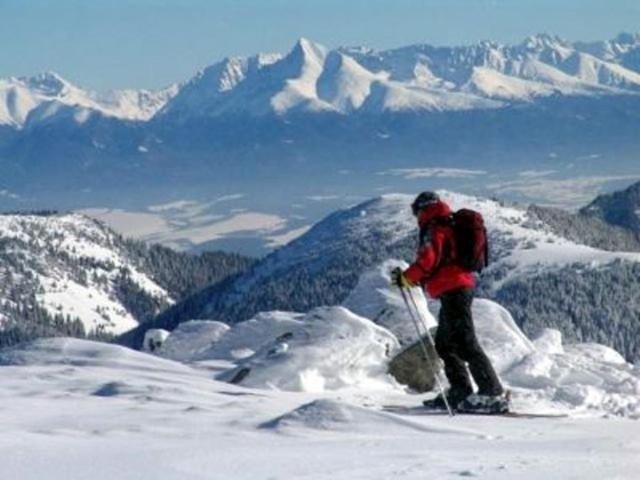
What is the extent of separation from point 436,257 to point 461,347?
1849 mm

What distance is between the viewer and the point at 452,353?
1642 cm

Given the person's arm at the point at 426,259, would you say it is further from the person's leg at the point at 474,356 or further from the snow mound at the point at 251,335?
the snow mound at the point at 251,335

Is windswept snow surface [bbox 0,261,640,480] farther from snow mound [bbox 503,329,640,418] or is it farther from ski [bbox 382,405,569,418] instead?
ski [bbox 382,405,569,418]

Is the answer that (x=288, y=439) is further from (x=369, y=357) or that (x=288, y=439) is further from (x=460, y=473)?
(x=369, y=357)

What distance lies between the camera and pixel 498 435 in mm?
13359

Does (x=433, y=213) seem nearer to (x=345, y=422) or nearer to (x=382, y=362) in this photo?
(x=345, y=422)

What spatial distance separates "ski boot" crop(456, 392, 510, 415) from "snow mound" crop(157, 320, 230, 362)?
69.0 feet

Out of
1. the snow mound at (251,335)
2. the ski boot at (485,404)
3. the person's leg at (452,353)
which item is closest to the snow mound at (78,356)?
the snow mound at (251,335)

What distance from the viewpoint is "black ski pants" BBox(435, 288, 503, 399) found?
52.4ft

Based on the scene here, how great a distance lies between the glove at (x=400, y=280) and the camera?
15.6m

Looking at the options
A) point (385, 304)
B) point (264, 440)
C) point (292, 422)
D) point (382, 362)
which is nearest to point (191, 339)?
point (385, 304)

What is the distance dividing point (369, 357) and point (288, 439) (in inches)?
576

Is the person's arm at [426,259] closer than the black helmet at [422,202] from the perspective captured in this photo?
Yes

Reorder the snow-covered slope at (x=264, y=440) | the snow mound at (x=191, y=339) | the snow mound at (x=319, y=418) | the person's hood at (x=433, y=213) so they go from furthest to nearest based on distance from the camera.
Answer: the snow mound at (x=191, y=339)
the person's hood at (x=433, y=213)
the snow mound at (x=319, y=418)
the snow-covered slope at (x=264, y=440)
